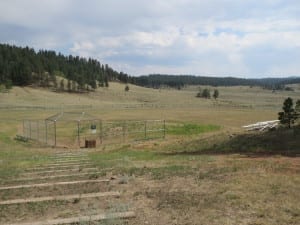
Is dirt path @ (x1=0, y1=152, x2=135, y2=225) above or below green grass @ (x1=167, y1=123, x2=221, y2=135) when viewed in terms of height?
above

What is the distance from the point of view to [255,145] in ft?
60.7

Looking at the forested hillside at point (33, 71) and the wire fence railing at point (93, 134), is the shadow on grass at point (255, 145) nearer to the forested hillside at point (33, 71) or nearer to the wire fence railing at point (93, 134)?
the wire fence railing at point (93, 134)

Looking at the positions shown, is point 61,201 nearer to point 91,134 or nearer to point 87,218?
point 87,218

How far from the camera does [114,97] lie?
438 feet

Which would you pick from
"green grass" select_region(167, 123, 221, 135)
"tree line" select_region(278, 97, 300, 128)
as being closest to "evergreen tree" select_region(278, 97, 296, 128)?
"tree line" select_region(278, 97, 300, 128)

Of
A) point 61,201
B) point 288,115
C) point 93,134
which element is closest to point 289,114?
point 288,115

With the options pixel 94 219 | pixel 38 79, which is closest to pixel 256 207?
pixel 94 219

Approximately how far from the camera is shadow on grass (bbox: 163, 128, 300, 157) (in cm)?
1667

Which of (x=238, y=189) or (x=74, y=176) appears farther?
(x=74, y=176)

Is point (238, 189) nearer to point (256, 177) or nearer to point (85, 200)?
point (256, 177)

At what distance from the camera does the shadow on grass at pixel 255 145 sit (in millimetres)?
16672

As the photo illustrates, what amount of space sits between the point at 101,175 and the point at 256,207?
17.1 feet

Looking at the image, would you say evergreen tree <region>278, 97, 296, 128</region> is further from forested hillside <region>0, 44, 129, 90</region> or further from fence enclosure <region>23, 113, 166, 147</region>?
forested hillside <region>0, 44, 129, 90</region>

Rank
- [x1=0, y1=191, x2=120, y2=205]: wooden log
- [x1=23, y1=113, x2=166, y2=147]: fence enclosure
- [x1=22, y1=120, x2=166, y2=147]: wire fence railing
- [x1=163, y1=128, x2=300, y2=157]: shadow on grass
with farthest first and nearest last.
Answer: [x1=23, y1=113, x2=166, y2=147]: fence enclosure → [x1=22, y1=120, x2=166, y2=147]: wire fence railing → [x1=163, y1=128, x2=300, y2=157]: shadow on grass → [x1=0, y1=191, x2=120, y2=205]: wooden log
